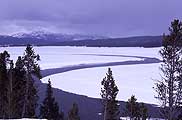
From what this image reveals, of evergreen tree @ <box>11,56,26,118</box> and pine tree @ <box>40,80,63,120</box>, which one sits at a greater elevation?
evergreen tree @ <box>11,56,26,118</box>

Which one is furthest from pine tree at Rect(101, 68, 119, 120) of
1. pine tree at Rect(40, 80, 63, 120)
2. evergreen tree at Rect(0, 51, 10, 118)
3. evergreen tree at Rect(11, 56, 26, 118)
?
evergreen tree at Rect(0, 51, 10, 118)

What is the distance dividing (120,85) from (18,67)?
20769mm

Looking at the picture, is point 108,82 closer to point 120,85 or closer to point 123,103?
point 123,103

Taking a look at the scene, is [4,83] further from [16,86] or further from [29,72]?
[29,72]

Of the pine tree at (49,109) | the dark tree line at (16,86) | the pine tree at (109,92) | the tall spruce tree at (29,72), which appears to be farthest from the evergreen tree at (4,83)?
the pine tree at (109,92)

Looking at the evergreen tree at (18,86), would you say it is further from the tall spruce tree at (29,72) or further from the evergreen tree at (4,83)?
the evergreen tree at (4,83)

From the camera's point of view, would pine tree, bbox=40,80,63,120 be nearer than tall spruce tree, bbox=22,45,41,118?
No

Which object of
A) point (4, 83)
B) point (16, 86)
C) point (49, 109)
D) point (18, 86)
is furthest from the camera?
point (49, 109)

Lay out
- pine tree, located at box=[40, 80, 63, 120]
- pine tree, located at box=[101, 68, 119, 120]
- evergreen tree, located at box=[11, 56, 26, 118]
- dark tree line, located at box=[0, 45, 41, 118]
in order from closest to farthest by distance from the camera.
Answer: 1. dark tree line, located at box=[0, 45, 41, 118]
2. evergreen tree, located at box=[11, 56, 26, 118]
3. pine tree, located at box=[101, 68, 119, 120]
4. pine tree, located at box=[40, 80, 63, 120]

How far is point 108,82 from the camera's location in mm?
30828

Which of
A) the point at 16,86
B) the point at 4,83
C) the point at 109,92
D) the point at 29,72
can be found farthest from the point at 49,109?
the point at 109,92

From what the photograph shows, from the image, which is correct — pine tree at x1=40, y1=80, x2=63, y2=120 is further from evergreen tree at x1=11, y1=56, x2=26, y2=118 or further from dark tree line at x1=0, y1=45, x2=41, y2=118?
evergreen tree at x1=11, y1=56, x2=26, y2=118

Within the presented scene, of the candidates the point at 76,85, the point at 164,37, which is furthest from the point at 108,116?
the point at 76,85

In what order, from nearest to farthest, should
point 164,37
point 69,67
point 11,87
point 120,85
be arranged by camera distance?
point 164,37
point 11,87
point 120,85
point 69,67
